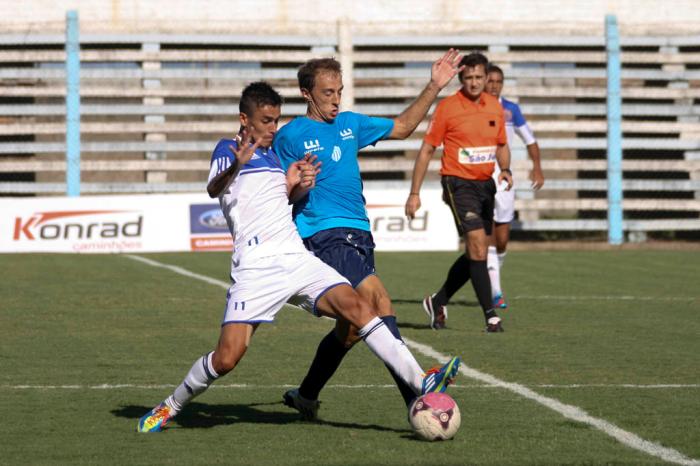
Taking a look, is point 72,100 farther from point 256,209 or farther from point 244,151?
point 244,151

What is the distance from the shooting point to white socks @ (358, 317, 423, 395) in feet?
19.7

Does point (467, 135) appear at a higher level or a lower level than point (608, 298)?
higher

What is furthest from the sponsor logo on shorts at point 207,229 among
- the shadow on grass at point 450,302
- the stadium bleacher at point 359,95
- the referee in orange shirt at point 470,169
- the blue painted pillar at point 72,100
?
the referee in orange shirt at point 470,169

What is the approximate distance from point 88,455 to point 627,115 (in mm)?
21239

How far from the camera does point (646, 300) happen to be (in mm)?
12719

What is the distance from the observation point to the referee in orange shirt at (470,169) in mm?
10266

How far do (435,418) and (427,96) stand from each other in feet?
6.01

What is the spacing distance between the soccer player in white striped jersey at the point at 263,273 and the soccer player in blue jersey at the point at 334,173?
0.41 m

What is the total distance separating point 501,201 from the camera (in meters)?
12.9

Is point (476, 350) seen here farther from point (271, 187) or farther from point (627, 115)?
point (627, 115)

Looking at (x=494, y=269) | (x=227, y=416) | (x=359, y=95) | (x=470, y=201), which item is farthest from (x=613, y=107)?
(x=227, y=416)

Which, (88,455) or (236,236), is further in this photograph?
(236,236)

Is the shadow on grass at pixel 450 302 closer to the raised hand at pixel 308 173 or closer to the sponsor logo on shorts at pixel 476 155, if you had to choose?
the sponsor logo on shorts at pixel 476 155

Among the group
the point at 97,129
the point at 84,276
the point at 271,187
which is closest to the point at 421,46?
the point at 97,129
